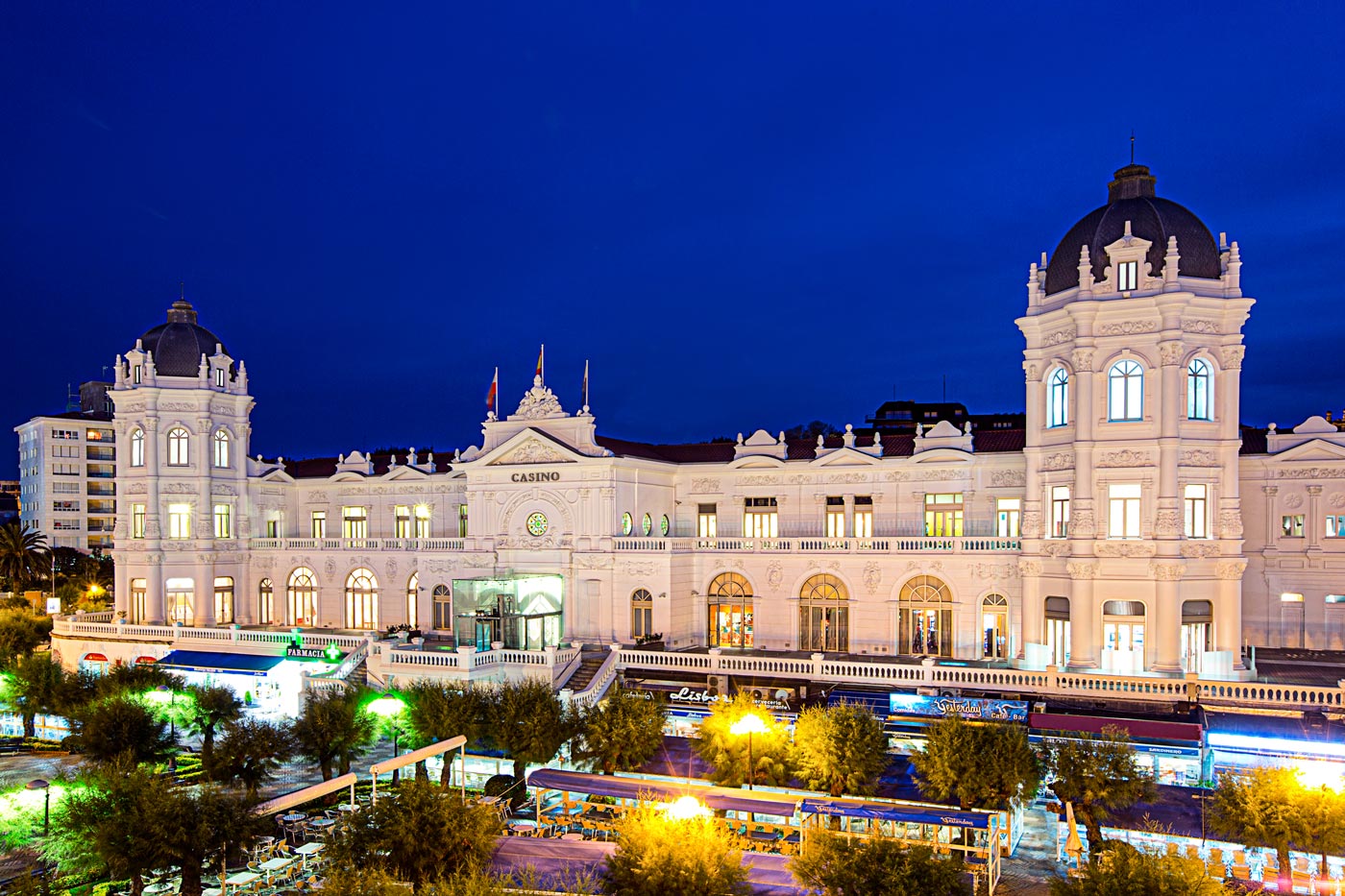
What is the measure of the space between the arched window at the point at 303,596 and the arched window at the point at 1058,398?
122ft

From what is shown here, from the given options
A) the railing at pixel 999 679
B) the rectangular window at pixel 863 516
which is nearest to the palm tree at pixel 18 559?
the railing at pixel 999 679

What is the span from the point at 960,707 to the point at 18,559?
66.1 metres

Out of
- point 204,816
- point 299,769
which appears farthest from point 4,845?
point 299,769

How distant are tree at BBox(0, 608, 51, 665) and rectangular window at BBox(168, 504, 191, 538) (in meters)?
8.75

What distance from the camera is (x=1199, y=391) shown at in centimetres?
3691

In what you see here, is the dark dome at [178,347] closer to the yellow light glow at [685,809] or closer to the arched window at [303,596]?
the arched window at [303,596]

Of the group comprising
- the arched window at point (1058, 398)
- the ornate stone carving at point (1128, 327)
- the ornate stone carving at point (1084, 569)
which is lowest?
the ornate stone carving at point (1084, 569)

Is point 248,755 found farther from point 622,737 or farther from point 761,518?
point 761,518

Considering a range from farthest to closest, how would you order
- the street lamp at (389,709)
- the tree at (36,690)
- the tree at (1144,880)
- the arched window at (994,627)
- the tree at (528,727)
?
the arched window at (994,627) < the tree at (36,690) < the street lamp at (389,709) < the tree at (528,727) < the tree at (1144,880)

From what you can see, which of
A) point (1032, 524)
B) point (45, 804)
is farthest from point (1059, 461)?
point (45, 804)

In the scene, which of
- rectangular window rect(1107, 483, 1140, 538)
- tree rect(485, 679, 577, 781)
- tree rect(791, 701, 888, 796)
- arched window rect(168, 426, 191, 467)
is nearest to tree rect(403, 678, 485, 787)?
tree rect(485, 679, 577, 781)

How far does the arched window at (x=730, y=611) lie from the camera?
4628cm

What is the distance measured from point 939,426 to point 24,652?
45.6m

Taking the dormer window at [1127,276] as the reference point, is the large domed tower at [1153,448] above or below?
Answer: below
